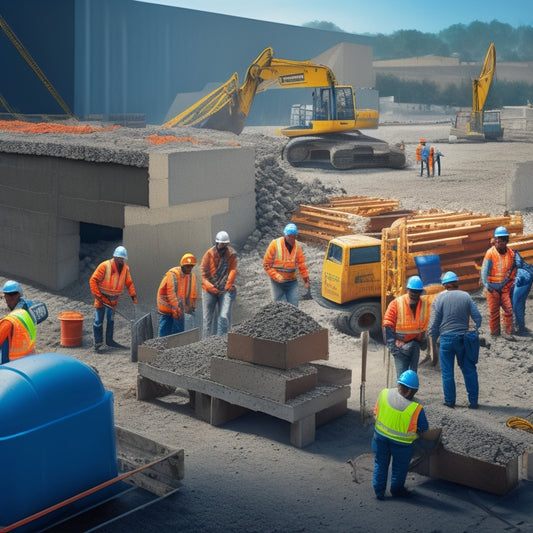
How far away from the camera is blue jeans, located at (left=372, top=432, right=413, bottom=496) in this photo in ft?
22.9

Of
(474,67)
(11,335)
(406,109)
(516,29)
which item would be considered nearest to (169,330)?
(11,335)

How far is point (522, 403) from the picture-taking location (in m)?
9.62

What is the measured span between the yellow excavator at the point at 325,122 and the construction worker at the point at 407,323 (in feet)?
63.5

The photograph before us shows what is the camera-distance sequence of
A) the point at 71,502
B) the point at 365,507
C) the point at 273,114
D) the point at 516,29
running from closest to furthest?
the point at 71,502, the point at 365,507, the point at 273,114, the point at 516,29

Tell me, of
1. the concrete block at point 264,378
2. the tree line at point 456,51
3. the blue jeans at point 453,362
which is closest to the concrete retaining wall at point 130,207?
the concrete block at point 264,378

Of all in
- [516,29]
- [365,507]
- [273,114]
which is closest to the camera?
[365,507]

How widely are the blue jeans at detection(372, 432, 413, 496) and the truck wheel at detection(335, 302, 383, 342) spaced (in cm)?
546

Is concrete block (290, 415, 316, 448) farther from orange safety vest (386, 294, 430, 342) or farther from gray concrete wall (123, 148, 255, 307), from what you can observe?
gray concrete wall (123, 148, 255, 307)

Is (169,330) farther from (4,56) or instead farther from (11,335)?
(4,56)

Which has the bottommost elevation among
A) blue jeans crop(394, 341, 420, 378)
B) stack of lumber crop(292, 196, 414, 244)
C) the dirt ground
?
the dirt ground

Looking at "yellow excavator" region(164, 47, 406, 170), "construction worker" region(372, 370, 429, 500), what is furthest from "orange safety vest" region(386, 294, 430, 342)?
"yellow excavator" region(164, 47, 406, 170)

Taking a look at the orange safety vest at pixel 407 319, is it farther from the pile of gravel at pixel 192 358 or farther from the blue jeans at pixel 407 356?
the pile of gravel at pixel 192 358

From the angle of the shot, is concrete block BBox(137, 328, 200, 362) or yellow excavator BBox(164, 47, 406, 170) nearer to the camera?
concrete block BBox(137, 328, 200, 362)

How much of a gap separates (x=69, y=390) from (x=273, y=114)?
56.1 m
